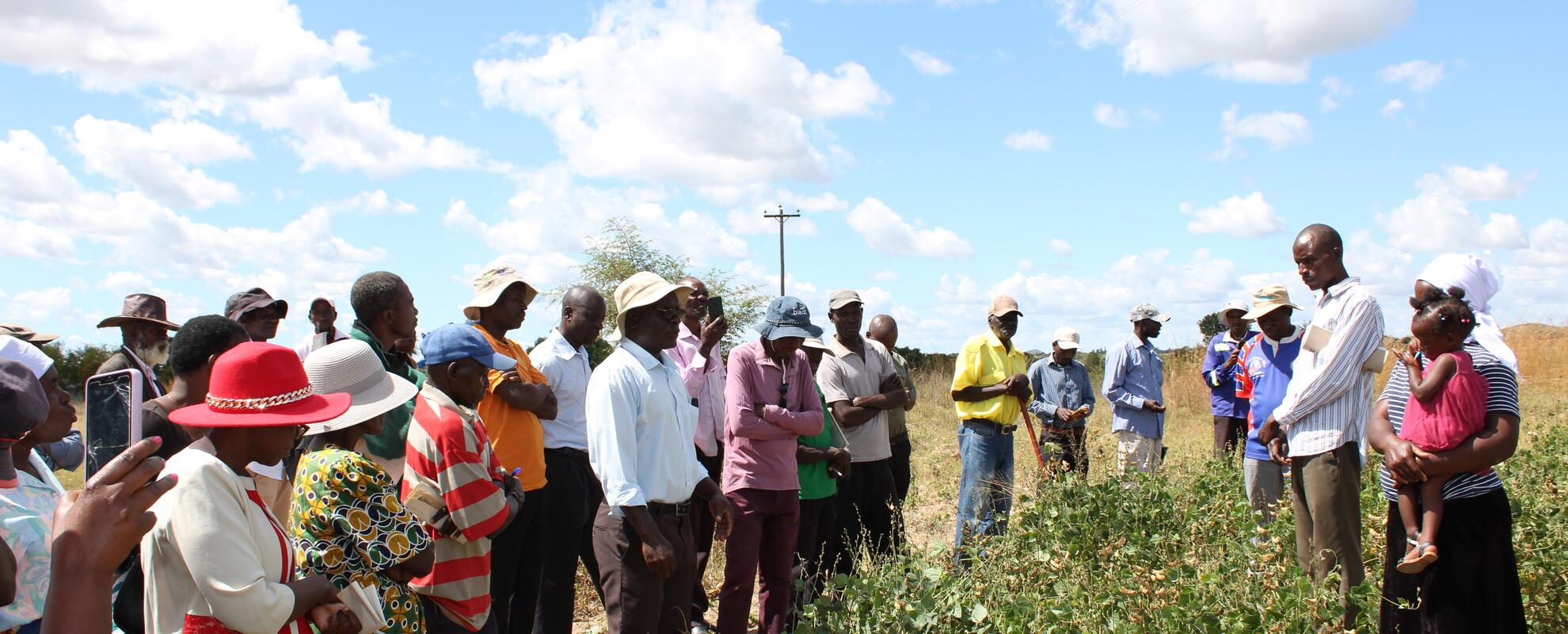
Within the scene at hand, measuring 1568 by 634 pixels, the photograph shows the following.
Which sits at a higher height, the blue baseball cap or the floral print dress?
the blue baseball cap

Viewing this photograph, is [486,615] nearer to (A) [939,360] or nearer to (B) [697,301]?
(B) [697,301]

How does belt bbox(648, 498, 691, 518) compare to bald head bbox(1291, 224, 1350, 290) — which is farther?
bald head bbox(1291, 224, 1350, 290)

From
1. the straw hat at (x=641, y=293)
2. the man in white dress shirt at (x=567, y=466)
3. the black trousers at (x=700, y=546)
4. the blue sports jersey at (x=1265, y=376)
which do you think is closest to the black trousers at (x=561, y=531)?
the man in white dress shirt at (x=567, y=466)

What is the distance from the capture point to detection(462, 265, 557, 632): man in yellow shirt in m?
4.04

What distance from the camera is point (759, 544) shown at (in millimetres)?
4668

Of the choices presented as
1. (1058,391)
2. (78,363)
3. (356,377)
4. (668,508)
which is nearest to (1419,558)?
(668,508)

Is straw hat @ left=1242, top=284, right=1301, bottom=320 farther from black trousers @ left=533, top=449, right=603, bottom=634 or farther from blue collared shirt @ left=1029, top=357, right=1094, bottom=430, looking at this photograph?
black trousers @ left=533, top=449, right=603, bottom=634

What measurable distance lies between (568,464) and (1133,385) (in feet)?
16.1

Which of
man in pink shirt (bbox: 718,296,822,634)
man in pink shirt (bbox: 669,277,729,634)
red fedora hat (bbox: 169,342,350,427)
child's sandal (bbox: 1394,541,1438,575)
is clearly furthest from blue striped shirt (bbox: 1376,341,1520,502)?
red fedora hat (bbox: 169,342,350,427)

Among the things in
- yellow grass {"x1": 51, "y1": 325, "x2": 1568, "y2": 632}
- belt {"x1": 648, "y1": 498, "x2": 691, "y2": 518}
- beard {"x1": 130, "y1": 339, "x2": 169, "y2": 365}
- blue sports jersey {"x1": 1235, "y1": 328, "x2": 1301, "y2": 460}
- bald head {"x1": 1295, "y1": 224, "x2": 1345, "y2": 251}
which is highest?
bald head {"x1": 1295, "y1": 224, "x2": 1345, "y2": 251}

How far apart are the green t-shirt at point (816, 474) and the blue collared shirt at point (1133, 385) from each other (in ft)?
11.1

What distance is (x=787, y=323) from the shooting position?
4793mm

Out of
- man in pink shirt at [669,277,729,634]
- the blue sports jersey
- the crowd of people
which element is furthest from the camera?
the blue sports jersey

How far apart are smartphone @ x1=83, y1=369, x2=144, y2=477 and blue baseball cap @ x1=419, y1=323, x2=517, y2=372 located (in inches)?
34.5
